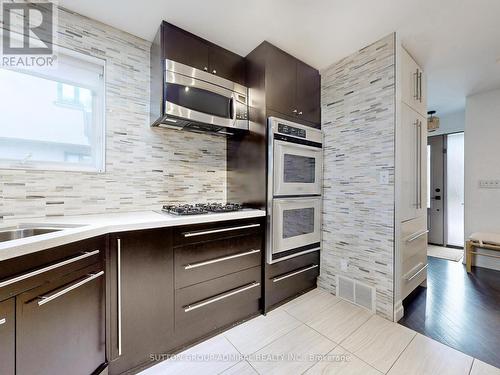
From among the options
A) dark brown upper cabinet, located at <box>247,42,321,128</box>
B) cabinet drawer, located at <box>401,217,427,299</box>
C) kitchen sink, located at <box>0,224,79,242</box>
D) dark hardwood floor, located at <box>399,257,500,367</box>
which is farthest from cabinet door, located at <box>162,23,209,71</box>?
dark hardwood floor, located at <box>399,257,500,367</box>

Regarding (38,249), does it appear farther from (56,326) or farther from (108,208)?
(108,208)

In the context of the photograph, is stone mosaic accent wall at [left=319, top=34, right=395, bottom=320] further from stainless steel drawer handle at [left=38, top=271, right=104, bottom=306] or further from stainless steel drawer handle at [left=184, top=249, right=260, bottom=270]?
stainless steel drawer handle at [left=38, top=271, right=104, bottom=306]

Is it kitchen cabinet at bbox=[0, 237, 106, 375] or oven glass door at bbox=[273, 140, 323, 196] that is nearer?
kitchen cabinet at bbox=[0, 237, 106, 375]

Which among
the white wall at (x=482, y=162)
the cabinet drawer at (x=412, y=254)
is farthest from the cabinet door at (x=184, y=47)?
the white wall at (x=482, y=162)

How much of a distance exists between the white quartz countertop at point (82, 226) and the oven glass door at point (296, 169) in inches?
13.4

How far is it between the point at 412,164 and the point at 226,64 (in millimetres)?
1975

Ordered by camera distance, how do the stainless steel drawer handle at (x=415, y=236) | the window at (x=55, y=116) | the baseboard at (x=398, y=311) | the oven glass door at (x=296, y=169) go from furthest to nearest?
the stainless steel drawer handle at (x=415, y=236), the oven glass door at (x=296, y=169), the baseboard at (x=398, y=311), the window at (x=55, y=116)

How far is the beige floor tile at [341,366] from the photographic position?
131cm

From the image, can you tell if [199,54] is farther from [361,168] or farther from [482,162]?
[482,162]

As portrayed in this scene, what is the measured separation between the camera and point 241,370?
133 centimetres

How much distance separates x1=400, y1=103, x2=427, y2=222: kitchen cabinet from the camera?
193 cm

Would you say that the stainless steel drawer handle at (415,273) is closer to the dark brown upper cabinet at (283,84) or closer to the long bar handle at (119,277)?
the dark brown upper cabinet at (283,84)

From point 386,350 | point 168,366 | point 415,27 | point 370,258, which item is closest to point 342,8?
point 415,27

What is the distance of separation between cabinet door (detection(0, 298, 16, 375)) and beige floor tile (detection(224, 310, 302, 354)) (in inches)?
45.6
